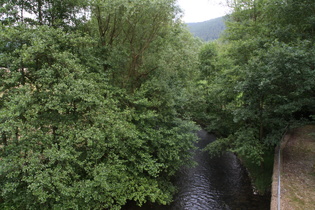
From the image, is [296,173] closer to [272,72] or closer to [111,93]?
[272,72]

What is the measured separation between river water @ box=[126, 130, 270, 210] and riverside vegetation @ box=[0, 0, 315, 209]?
1.26m

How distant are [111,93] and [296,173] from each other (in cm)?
1082

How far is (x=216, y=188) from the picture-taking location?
46.6 feet

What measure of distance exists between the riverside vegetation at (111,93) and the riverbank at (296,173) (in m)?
1.56

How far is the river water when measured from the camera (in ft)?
40.1

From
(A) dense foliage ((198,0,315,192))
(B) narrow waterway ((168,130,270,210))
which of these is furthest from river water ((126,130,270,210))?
(A) dense foliage ((198,0,315,192))

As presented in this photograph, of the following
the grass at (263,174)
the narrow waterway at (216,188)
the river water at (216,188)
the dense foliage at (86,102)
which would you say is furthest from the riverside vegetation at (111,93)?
the narrow waterway at (216,188)

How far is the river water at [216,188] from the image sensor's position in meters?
12.2

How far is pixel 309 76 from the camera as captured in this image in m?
9.80

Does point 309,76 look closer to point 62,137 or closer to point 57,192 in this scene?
point 62,137

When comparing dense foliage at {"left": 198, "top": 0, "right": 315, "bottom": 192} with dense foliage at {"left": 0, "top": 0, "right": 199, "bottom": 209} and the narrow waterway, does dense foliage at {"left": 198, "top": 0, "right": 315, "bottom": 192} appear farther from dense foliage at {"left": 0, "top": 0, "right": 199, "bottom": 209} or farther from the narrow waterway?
dense foliage at {"left": 0, "top": 0, "right": 199, "bottom": 209}

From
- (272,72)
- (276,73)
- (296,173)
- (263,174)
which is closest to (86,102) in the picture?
(272,72)

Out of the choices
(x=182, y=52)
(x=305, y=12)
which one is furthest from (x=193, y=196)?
(x=305, y=12)

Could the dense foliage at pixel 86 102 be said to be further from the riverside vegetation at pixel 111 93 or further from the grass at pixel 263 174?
the grass at pixel 263 174
